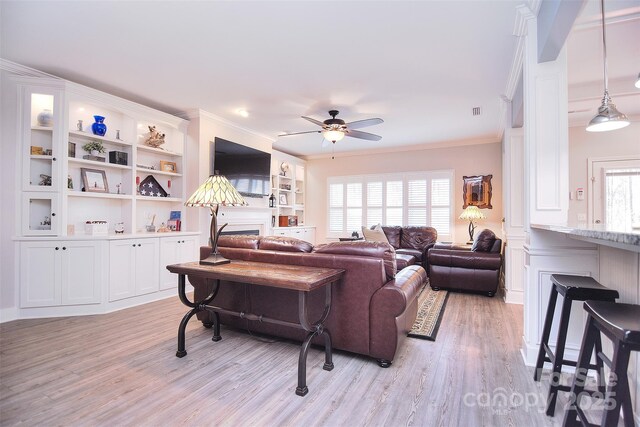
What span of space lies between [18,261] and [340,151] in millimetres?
5966

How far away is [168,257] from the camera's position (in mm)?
4293

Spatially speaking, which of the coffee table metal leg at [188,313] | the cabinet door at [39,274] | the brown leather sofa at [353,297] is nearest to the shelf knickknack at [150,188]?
the cabinet door at [39,274]

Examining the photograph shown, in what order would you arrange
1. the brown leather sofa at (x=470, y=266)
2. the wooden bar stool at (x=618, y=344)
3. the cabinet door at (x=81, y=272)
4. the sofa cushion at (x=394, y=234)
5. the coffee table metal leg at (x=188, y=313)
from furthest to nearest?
the sofa cushion at (x=394, y=234), the brown leather sofa at (x=470, y=266), the cabinet door at (x=81, y=272), the coffee table metal leg at (x=188, y=313), the wooden bar stool at (x=618, y=344)

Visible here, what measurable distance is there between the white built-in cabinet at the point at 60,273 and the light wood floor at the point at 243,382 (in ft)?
1.30

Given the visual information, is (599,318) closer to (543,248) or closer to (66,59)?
(543,248)

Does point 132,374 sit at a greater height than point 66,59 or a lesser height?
lesser

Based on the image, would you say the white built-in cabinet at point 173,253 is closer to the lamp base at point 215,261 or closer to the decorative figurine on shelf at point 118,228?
the decorative figurine on shelf at point 118,228

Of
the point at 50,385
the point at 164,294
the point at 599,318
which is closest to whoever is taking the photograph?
the point at 599,318

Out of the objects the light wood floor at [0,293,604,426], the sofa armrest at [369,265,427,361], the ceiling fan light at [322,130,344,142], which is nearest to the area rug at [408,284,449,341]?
the light wood floor at [0,293,604,426]

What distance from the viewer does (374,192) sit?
727 cm

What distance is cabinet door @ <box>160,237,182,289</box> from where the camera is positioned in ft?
13.9

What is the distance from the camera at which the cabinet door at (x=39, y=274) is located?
333cm

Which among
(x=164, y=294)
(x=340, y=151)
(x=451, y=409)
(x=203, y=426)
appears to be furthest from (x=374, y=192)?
(x=203, y=426)

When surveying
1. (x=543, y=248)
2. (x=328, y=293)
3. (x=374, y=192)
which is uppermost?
(x=374, y=192)
